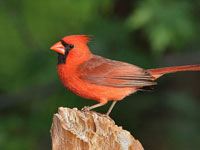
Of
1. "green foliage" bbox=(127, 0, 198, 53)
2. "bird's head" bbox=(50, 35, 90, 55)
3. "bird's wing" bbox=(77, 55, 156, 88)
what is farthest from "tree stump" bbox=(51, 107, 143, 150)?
"green foliage" bbox=(127, 0, 198, 53)

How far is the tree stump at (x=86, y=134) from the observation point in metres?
3.56

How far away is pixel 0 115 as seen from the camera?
28.7 ft

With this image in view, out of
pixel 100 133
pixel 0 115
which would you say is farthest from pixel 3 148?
pixel 100 133

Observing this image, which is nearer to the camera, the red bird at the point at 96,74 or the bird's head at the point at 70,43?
the red bird at the point at 96,74

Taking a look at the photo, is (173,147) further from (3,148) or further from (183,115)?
(3,148)

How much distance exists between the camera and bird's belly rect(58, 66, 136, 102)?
15.8 feet

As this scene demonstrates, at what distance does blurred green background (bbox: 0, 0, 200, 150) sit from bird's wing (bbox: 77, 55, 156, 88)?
2423 mm

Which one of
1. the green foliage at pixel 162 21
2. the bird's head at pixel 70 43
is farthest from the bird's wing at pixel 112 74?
the green foliage at pixel 162 21

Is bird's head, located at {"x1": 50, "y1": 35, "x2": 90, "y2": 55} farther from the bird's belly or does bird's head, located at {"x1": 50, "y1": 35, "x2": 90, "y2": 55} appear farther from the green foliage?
the green foliage

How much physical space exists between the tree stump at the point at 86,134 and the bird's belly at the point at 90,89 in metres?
0.99

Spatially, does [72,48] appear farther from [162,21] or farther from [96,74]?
[162,21]

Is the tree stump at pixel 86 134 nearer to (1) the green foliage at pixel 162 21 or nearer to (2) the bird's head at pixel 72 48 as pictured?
(2) the bird's head at pixel 72 48

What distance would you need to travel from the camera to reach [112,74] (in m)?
5.07

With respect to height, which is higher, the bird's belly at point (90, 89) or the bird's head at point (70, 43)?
the bird's head at point (70, 43)
